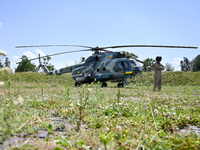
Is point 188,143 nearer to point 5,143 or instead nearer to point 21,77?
point 5,143

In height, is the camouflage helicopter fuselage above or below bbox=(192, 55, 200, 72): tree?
below

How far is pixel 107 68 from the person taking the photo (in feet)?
53.2

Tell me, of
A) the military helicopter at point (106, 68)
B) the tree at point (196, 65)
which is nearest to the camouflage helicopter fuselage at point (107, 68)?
the military helicopter at point (106, 68)

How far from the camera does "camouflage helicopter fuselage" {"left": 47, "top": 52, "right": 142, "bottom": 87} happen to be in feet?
50.0

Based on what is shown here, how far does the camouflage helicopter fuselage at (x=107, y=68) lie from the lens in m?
15.3

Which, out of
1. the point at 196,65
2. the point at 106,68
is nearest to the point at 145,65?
the point at 196,65

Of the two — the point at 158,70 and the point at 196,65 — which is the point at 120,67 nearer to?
the point at 158,70

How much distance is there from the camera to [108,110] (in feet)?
11.8

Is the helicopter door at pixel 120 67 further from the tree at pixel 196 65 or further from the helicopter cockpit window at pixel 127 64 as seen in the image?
the tree at pixel 196 65

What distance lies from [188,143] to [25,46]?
11599 millimetres

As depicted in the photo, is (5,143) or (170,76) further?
(170,76)

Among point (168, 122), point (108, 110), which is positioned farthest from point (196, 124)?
point (108, 110)

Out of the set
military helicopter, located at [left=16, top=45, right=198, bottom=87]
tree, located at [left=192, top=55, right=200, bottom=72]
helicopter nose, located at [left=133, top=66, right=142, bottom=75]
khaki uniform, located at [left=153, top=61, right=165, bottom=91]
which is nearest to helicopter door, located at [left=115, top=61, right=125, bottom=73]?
military helicopter, located at [left=16, top=45, right=198, bottom=87]

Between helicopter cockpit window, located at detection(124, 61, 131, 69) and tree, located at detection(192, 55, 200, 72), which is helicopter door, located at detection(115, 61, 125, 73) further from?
tree, located at detection(192, 55, 200, 72)
